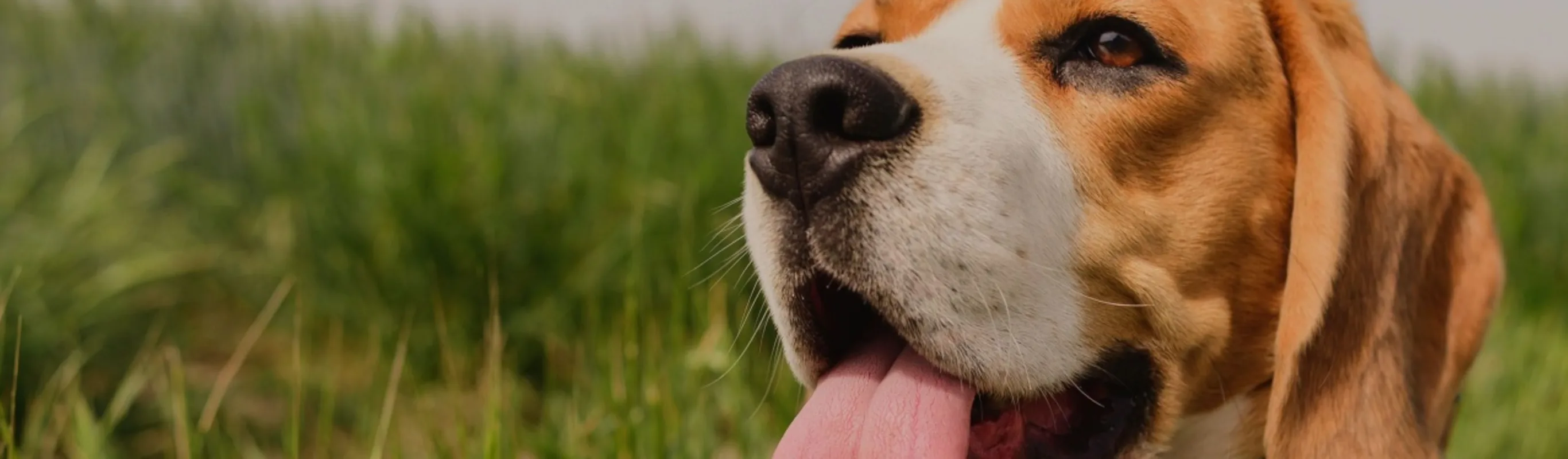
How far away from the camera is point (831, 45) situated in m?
2.92

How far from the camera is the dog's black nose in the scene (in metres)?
1.89

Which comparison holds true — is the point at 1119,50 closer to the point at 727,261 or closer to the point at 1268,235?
the point at 1268,235

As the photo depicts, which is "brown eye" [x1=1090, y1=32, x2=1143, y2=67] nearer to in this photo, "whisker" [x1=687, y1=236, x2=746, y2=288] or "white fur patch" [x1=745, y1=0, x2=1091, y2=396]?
"white fur patch" [x1=745, y1=0, x2=1091, y2=396]

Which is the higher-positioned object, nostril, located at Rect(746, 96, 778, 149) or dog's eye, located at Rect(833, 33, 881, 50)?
nostril, located at Rect(746, 96, 778, 149)

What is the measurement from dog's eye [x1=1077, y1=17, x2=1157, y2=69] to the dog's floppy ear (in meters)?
0.30

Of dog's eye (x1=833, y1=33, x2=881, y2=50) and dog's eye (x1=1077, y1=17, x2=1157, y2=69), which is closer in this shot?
dog's eye (x1=1077, y1=17, x2=1157, y2=69)

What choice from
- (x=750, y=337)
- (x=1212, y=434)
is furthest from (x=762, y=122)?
(x=750, y=337)

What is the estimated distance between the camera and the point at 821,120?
1924 mm

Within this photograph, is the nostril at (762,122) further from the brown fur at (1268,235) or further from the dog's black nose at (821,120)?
the brown fur at (1268,235)

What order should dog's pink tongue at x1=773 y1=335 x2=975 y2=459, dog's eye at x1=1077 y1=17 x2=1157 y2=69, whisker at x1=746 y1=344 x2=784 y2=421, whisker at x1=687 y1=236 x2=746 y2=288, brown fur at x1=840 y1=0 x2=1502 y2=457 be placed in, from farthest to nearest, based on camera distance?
whisker at x1=746 y1=344 x2=784 y2=421, whisker at x1=687 y1=236 x2=746 y2=288, dog's eye at x1=1077 y1=17 x2=1157 y2=69, brown fur at x1=840 y1=0 x2=1502 y2=457, dog's pink tongue at x1=773 y1=335 x2=975 y2=459

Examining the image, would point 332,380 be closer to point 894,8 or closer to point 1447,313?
point 894,8

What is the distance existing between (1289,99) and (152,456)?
295 cm

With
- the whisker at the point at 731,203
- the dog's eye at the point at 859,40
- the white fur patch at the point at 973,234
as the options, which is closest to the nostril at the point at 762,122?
the white fur patch at the point at 973,234

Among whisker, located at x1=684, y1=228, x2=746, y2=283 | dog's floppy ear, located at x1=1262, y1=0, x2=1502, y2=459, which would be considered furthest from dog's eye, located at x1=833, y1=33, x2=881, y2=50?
dog's floppy ear, located at x1=1262, y1=0, x2=1502, y2=459
